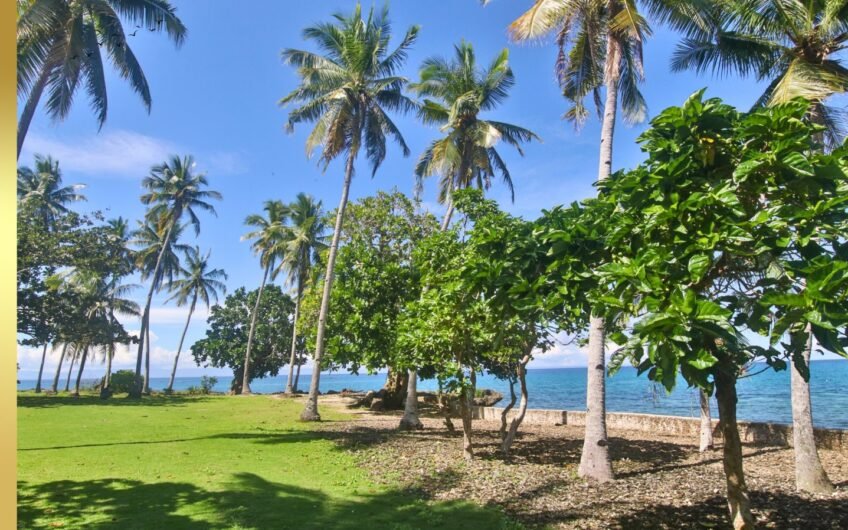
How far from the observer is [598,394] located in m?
9.21

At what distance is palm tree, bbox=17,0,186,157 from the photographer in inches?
412

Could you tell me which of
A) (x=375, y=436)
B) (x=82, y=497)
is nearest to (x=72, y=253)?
(x=375, y=436)

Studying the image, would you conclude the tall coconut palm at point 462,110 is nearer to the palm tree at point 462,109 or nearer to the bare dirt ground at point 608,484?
the palm tree at point 462,109

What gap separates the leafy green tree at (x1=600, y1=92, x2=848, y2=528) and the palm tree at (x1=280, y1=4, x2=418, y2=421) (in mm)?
15312

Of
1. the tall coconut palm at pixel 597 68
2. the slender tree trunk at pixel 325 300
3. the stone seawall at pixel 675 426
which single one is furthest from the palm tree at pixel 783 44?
the slender tree trunk at pixel 325 300

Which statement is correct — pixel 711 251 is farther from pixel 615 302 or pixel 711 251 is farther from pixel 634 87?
pixel 634 87

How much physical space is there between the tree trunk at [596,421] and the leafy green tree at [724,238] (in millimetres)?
5523

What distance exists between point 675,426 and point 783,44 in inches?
458

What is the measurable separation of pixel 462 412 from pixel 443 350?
1399 mm

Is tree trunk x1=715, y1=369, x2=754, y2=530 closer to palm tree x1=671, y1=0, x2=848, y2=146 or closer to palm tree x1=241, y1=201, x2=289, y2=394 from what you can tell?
palm tree x1=671, y1=0, x2=848, y2=146

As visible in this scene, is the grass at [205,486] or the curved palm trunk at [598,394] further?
the curved palm trunk at [598,394]

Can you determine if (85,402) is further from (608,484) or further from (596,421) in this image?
(608,484)

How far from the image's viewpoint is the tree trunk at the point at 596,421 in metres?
8.89

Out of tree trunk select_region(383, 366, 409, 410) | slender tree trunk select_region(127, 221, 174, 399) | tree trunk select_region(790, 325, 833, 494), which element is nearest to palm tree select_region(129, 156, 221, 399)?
slender tree trunk select_region(127, 221, 174, 399)
